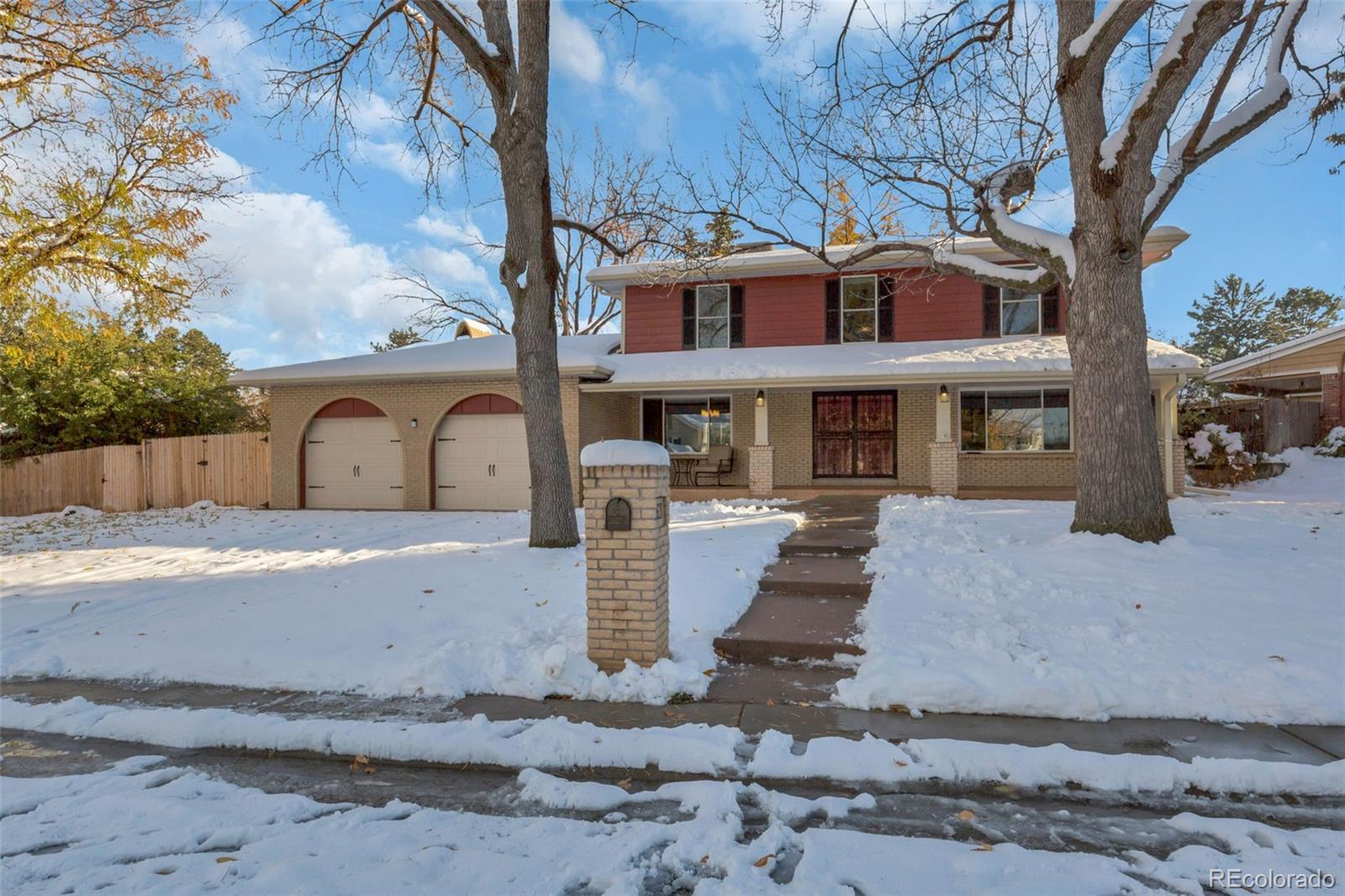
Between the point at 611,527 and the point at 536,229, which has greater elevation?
the point at 536,229

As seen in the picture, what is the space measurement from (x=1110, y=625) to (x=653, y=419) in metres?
12.2

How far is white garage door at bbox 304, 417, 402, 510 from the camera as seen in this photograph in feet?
47.7

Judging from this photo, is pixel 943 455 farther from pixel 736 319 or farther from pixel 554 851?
pixel 554 851

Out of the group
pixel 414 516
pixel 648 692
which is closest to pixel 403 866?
pixel 648 692

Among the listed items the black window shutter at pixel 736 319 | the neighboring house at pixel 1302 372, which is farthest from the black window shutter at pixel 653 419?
the neighboring house at pixel 1302 372

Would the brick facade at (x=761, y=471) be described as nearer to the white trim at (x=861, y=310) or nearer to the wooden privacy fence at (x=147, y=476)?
the white trim at (x=861, y=310)

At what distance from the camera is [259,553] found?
8.93 metres

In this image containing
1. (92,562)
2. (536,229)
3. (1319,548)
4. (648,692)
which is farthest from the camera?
(92,562)

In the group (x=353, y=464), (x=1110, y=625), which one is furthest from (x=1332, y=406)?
(x=353, y=464)

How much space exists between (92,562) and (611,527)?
8355 millimetres

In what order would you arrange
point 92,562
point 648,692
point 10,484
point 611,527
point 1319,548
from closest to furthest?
point 648,692 → point 611,527 → point 1319,548 → point 92,562 → point 10,484

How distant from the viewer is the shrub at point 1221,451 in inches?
579

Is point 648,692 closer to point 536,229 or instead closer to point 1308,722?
point 1308,722

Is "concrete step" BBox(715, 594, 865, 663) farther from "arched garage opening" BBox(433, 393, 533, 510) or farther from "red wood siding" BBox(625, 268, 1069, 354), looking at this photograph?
"red wood siding" BBox(625, 268, 1069, 354)
